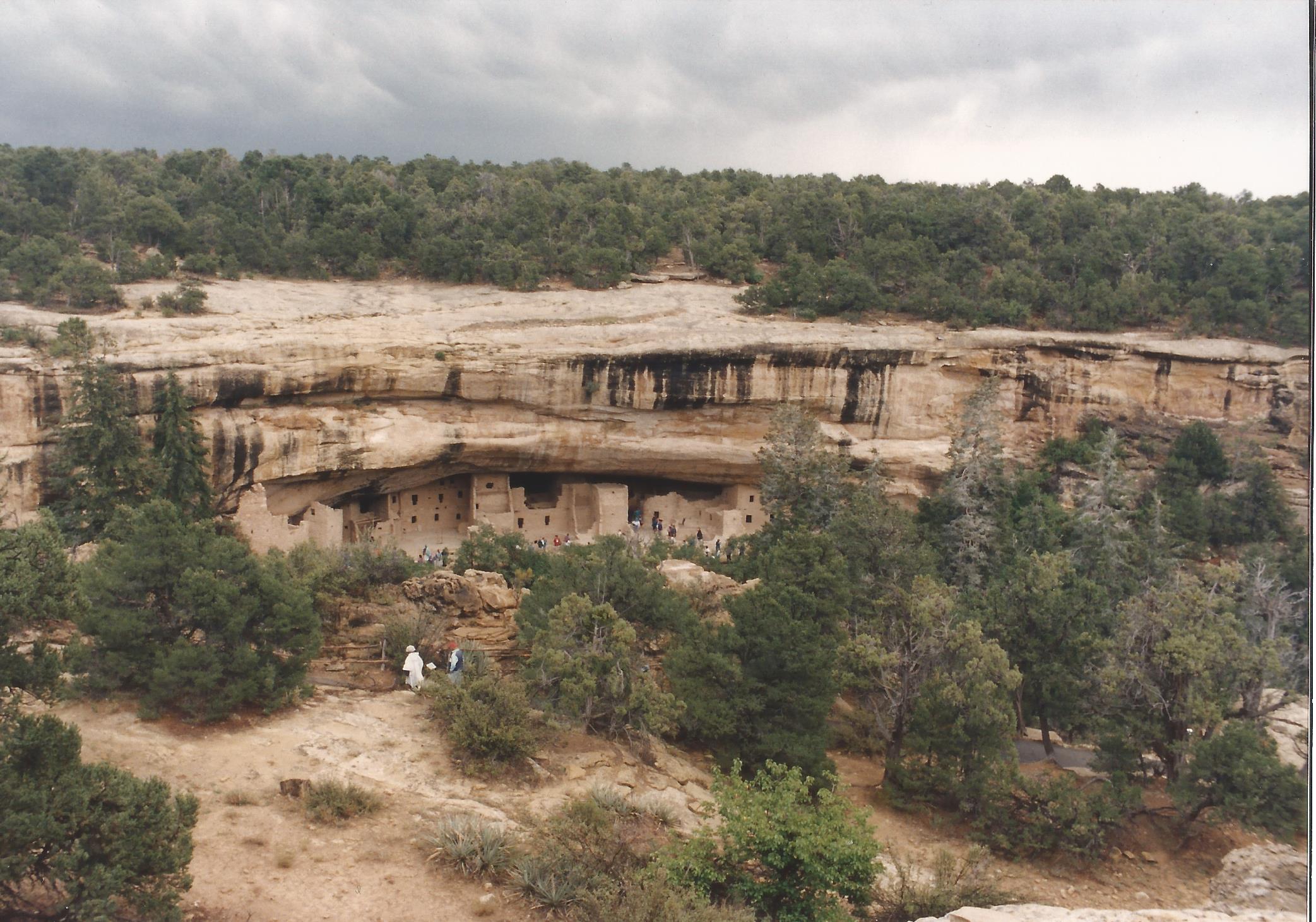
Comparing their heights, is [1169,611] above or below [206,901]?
above

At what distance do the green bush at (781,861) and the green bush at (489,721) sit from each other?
273cm

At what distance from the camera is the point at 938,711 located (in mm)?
12367

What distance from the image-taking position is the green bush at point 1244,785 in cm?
1031

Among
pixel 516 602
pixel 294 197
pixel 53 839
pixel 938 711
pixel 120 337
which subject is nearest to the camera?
pixel 53 839

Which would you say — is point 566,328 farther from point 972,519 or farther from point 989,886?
point 989,886

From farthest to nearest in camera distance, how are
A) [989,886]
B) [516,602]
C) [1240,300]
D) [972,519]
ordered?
[1240,300], [972,519], [516,602], [989,886]

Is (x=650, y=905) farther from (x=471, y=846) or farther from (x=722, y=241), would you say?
(x=722, y=241)

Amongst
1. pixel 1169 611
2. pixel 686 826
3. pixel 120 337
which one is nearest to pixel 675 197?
pixel 120 337

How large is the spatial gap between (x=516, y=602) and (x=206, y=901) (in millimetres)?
8425

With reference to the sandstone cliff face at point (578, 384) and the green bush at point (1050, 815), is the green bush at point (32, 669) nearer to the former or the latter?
the green bush at point (1050, 815)

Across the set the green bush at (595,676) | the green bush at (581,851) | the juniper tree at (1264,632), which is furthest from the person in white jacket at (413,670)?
the juniper tree at (1264,632)

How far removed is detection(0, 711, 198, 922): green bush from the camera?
20.5 ft

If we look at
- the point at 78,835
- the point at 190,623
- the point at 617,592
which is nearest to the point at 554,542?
the point at 617,592

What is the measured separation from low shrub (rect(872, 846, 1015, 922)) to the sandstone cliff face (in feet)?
45.6
